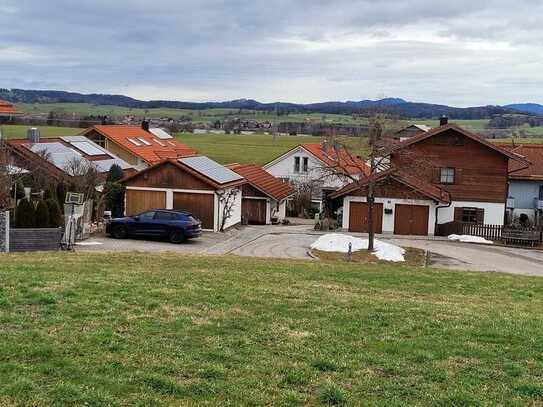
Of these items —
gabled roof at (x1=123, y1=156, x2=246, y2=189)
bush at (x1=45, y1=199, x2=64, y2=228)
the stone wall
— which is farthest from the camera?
gabled roof at (x1=123, y1=156, x2=246, y2=189)

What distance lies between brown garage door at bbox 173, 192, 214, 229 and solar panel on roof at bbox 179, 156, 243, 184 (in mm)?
1330

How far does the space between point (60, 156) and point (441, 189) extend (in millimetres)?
26064

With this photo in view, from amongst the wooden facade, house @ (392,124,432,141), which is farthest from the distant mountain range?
the wooden facade

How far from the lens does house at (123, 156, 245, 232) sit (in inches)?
1409

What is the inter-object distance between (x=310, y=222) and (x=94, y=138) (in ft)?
78.4

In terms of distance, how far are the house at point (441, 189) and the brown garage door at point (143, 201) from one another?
1099cm

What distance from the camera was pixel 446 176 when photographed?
145 ft

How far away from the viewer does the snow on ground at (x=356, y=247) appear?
94.1 ft

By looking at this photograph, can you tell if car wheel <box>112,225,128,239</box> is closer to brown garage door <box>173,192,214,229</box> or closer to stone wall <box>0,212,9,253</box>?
brown garage door <box>173,192,214,229</box>

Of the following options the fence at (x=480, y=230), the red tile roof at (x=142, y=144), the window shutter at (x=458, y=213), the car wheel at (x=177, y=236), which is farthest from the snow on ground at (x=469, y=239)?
the red tile roof at (x=142, y=144)

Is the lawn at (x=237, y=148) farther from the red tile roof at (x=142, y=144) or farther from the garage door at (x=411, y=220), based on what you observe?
the garage door at (x=411, y=220)

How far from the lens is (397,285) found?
15.6 metres

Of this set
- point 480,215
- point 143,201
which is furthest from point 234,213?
point 480,215

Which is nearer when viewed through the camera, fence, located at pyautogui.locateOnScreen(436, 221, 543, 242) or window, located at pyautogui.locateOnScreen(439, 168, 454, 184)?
fence, located at pyautogui.locateOnScreen(436, 221, 543, 242)
